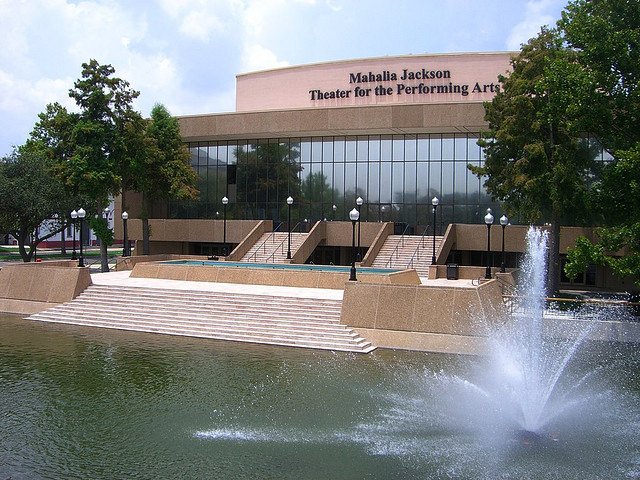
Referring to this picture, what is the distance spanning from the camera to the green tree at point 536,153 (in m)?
27.6

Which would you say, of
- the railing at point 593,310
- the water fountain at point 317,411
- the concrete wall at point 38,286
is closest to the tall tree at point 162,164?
the concrete wall at point 38,286

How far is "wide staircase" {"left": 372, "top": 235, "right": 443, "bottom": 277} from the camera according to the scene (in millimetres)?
35094

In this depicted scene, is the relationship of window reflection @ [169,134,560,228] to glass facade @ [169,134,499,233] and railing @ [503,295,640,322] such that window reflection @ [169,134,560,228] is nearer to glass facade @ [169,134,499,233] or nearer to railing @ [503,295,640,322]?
glass facade @ [169,134,499,233]

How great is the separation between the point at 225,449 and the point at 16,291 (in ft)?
62.3

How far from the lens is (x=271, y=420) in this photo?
12.9m

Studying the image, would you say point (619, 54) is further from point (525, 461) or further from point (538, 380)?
point (525, 461)

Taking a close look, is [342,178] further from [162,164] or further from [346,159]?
[162,164]

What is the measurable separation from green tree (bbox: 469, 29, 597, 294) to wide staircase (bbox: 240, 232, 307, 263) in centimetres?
1294

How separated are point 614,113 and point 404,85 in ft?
71.8

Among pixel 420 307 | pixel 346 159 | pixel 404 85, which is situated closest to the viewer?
pixel 420 307

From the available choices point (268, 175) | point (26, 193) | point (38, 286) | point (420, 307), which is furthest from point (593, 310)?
point (26, 193)

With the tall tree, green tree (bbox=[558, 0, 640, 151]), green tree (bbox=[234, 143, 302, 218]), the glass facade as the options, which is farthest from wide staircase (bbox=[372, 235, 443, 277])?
green tree (bbox=[558, 0, 640, 151])

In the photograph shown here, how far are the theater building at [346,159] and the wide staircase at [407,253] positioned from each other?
667 millimetres

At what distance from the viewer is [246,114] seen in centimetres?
4284
